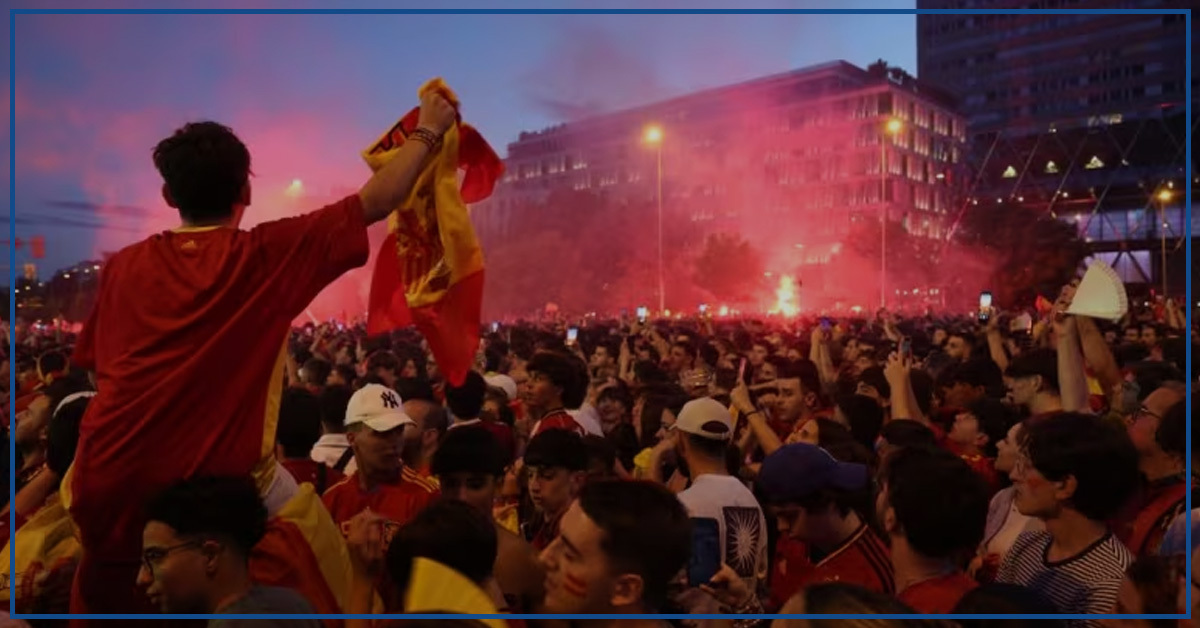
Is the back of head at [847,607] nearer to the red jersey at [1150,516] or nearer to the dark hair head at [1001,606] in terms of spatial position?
the dark hair head at [1001,606]

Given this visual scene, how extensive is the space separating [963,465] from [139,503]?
268 cm

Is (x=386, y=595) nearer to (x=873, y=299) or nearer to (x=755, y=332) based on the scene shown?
(x=755, y=332)

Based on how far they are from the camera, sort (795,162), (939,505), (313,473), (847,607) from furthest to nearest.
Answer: (795,162) < (313,473) < (939,505) < (847,607)

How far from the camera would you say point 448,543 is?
9.95ft

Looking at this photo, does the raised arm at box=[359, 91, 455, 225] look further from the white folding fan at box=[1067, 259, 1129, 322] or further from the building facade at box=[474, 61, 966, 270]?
the building facade at box=[474, 61, 966, 270]

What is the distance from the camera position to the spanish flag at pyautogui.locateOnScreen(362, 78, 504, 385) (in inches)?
130

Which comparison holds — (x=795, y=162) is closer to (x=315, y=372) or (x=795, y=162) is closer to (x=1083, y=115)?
(x=1083, y=115)

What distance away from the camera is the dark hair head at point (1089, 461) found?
3617 millimetres

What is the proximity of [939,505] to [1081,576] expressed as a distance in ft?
1.61

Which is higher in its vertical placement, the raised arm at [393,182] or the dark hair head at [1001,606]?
the raised arm at [393,182]

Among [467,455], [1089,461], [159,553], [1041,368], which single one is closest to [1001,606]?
[1089,461]

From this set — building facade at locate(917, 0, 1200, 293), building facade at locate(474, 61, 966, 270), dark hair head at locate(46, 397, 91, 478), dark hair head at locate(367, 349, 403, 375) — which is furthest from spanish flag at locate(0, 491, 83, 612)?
building facade at locate(474, 61, 966, 270)

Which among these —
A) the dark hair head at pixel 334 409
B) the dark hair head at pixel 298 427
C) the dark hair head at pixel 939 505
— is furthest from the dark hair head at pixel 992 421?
the dark hair head at pixel 298 427

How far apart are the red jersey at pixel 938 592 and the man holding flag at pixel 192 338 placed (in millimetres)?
2034
